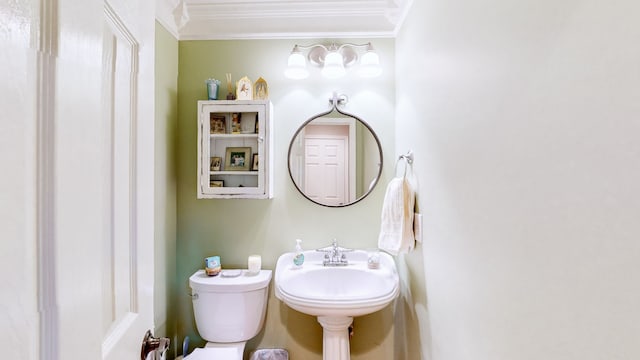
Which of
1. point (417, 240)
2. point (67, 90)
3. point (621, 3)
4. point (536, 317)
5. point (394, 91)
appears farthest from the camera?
point (394, 91)

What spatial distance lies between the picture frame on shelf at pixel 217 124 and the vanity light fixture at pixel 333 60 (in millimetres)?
473

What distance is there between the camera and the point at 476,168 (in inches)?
35.9

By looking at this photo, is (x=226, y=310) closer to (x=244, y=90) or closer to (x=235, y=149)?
(x=235, y=149)

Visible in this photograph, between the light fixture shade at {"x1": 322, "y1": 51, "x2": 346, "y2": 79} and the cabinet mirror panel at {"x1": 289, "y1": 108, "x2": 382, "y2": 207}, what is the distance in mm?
230

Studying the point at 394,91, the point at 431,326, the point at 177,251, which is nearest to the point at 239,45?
the point at 394,91

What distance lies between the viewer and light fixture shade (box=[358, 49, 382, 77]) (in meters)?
1.79

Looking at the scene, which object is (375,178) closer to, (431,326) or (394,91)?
(394,91)

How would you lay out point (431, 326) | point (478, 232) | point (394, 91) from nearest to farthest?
point (478, 232)
point (431, 326)
point (394, 91)

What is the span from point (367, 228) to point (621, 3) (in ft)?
5.04

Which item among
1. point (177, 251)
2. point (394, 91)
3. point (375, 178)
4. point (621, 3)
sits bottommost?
point (177, 251)

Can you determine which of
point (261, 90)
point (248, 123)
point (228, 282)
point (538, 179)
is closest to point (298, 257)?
point (228, 282)

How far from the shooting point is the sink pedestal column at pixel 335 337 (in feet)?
5.07

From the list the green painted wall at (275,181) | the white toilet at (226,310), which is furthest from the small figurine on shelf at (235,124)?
the white toilet at (226,310)

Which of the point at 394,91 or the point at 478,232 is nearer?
the point at 478,232
